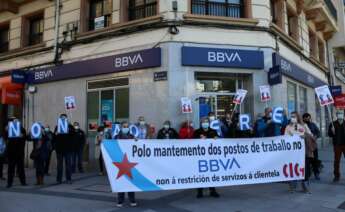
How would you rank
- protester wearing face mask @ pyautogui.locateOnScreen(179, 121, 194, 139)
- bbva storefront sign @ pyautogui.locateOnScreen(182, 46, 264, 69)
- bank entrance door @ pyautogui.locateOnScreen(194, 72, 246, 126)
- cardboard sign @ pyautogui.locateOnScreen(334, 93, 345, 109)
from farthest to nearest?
cardboard sign @ pyautogui.locateOnScreen(334, 93, 345, 109) → bank entrance door @ pyautogui.locateOnScreen(194, 72, 246, 126) → bbva storefront sign @ pyautogui.locateOnScreen(182, 46, 264, 69) → protester wearing face mask @ pyautogui.locateOnScreen(179, 121, 194, 139)

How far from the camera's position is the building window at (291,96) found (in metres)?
15.2

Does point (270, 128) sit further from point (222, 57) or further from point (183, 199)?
point (183, 199)

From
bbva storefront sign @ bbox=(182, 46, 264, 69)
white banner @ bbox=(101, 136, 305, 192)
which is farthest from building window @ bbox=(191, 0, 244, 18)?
white banner @ bbox=(101, 136, 305, 192)

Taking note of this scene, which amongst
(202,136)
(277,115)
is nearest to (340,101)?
(277,115)

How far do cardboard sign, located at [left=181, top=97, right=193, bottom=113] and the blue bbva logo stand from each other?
378 centimetres

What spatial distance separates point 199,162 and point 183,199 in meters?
0.92

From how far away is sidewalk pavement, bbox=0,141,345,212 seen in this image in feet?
23.0

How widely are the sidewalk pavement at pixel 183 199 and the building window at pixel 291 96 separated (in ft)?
19.3

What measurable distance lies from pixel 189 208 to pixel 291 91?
10.2 meters

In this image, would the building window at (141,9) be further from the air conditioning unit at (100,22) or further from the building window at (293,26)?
the building window at (293,26)

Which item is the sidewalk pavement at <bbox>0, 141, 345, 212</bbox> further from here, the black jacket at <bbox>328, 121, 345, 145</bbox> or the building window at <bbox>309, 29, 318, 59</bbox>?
the building window at <bbox>309, 29, 318, 59</bbox>

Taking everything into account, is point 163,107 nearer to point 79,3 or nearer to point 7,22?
point 79,3

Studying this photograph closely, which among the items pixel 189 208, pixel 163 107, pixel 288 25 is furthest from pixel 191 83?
pixel 288 25

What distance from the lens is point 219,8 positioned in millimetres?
12938
